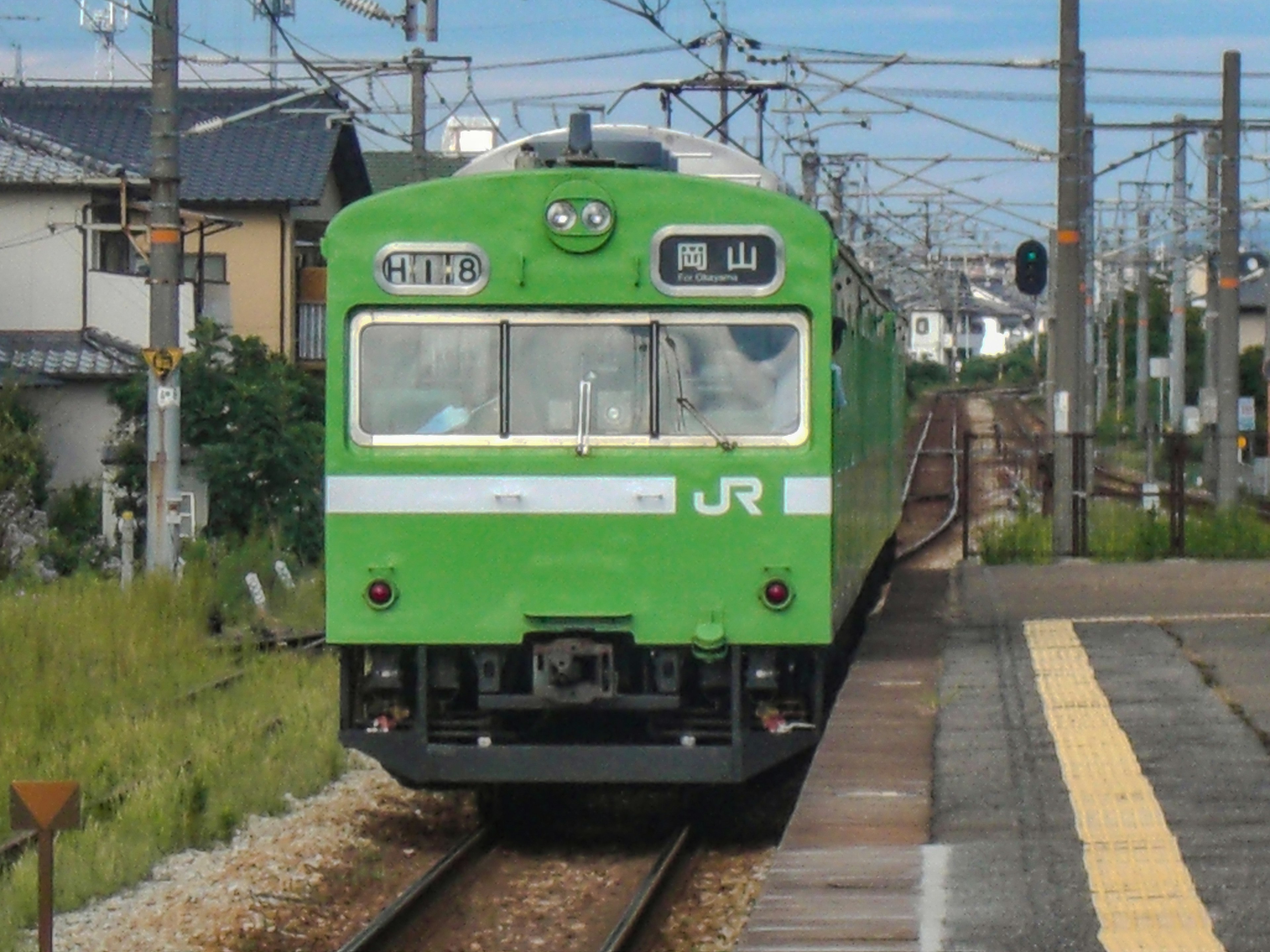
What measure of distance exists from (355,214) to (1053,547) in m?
12.4

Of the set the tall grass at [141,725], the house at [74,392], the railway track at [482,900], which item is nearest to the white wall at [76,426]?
the house at [74,392]

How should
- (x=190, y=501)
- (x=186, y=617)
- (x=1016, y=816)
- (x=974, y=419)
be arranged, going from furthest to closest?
(x=974, y=419) < (x=190, y=501) < (x=186, y=617) < (x=1016, y=816)

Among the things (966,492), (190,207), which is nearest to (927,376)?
(190,207)

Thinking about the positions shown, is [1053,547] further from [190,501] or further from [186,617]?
[190,501]

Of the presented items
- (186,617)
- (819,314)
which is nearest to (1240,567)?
(186,617)

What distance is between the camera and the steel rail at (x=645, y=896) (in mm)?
7934

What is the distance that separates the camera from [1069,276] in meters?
19.9

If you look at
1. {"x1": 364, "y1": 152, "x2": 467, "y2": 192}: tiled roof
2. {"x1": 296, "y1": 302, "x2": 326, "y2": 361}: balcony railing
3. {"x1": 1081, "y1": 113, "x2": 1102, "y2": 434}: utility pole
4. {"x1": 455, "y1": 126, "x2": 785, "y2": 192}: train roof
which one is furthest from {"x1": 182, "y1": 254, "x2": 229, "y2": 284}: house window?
{"x1": 455, "y1": 126, "x2": 785, "y2": 192}: train roof

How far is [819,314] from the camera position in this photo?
359 inches

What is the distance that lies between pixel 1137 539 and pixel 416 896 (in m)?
13.4

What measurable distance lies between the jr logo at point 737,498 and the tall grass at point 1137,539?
1092cm

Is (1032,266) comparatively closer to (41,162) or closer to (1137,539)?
(1137,539)

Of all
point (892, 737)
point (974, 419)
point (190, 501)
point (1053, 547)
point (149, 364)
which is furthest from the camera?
point (974, 419)

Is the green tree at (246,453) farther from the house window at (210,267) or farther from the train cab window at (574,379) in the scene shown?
the train cab window at (574,379)
